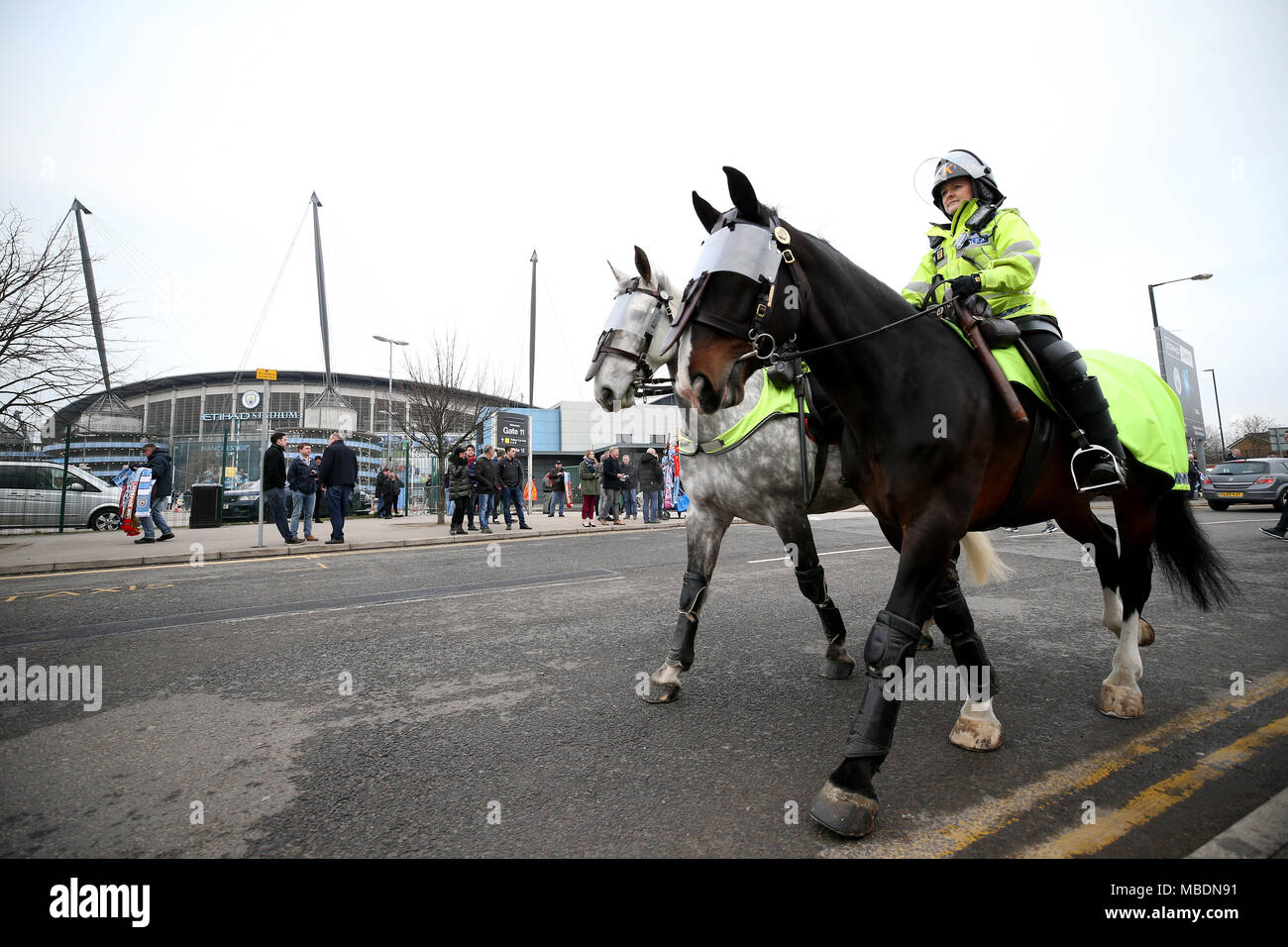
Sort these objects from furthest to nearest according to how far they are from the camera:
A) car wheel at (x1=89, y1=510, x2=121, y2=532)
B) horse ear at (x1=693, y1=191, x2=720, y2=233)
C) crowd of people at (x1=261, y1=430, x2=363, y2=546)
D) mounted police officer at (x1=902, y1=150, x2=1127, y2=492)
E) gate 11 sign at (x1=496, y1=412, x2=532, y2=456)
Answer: gate 11 sign at (x1=496, y1=412, x2=532, y2=456) < car wheel at (x1=89, y1=510, x2=121, y2=532) < crowd of people at (x1=261, y1=430, x2=363, y2=546) < mounted police officer at (x1=902, y1=150, x2=1127, y2=492) < horse ear at (x1=693, y1=191, x2=720, y2=233)

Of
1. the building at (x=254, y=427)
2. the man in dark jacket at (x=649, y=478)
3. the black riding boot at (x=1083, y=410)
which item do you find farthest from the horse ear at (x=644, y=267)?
the man in dark jacket at (x=649, y=478)

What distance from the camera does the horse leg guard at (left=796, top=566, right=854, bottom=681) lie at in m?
3.75

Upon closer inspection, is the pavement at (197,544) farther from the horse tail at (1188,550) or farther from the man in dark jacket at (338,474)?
the horse tail at (1188,550)

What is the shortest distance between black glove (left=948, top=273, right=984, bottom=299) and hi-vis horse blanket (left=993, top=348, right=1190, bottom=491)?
325 mm

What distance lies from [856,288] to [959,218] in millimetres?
1158

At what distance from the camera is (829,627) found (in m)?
3.88

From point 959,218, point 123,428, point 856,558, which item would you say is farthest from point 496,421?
point 123,428

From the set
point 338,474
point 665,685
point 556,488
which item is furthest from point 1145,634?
point 556,488

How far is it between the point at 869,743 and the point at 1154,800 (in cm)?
116

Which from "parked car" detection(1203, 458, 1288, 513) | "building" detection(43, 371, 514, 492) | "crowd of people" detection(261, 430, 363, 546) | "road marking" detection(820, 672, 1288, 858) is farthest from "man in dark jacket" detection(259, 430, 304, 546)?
"parked car" detection(1203, 458, 1288, 513)

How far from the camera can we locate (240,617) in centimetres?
559

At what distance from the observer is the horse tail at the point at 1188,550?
3850mm

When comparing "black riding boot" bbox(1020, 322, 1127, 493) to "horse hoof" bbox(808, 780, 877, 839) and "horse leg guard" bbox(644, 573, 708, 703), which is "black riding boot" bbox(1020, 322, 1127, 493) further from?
"horse leg guard" bbox(644, 573, 708, 703)

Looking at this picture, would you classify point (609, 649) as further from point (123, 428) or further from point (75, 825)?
point (123, 428)
